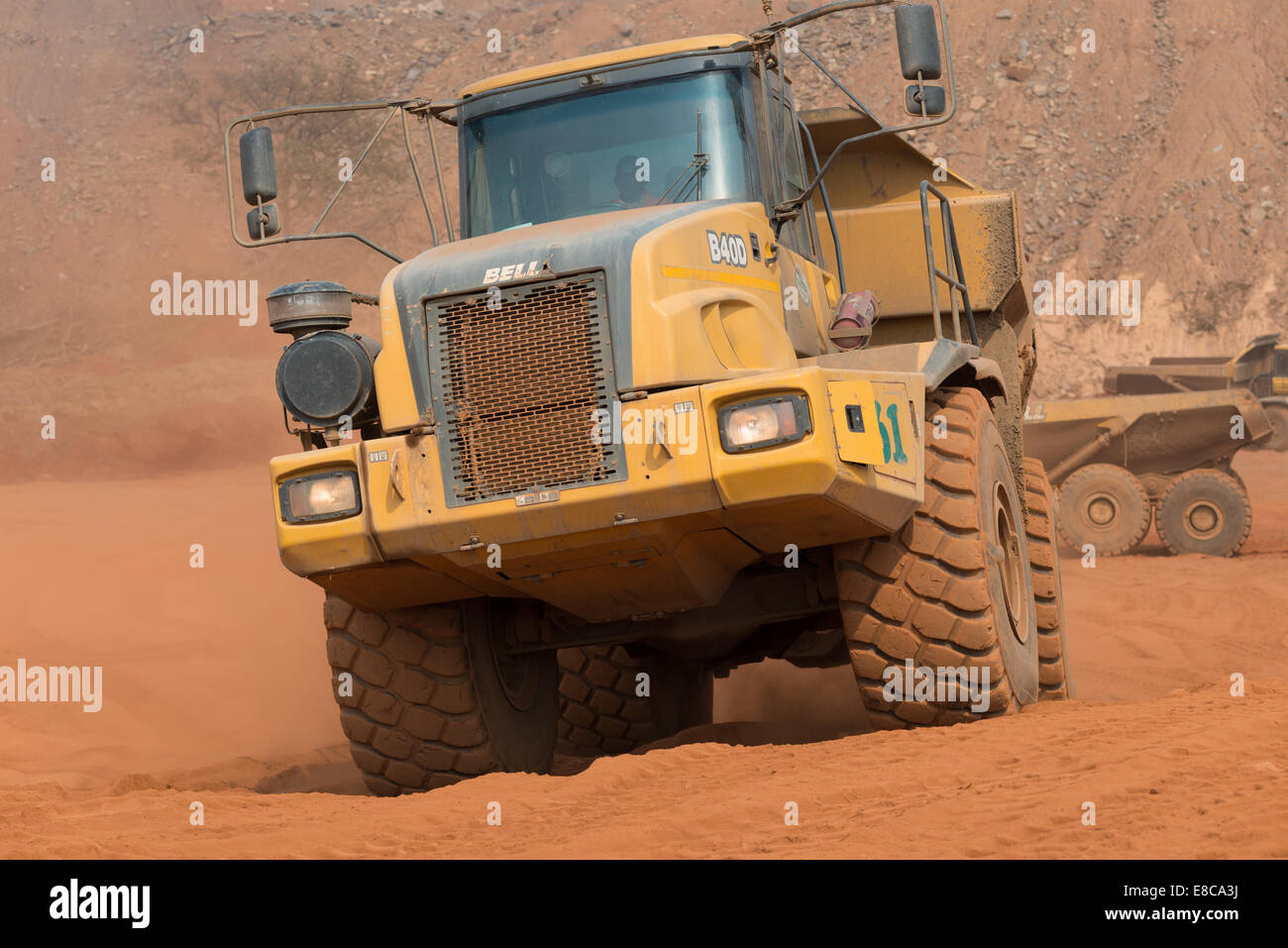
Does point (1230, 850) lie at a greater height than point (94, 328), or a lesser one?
lesser

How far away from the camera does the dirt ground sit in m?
4.44

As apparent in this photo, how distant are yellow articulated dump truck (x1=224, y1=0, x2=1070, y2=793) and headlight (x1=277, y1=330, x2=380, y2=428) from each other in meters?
0.01

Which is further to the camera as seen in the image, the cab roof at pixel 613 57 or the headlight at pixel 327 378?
the cab roof at pixel 613 57

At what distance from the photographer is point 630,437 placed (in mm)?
5672

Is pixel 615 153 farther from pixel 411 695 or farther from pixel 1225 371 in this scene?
pixel 1225 371

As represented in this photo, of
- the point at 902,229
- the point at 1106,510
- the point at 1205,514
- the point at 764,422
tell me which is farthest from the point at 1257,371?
the point at 764,422

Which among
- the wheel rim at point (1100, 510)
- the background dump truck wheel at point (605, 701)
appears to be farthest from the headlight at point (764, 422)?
the wheel rim at point (1100, 510)

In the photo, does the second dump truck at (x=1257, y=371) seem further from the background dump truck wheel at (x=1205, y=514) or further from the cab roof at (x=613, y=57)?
the cab roof at (x=613, y=57)

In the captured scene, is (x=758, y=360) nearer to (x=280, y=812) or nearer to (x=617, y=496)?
(x=617, y=496)

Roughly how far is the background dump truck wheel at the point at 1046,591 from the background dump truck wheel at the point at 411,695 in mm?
3117

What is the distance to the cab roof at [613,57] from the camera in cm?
695

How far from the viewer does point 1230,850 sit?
12.3 ft

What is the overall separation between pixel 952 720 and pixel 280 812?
8.59 ft
